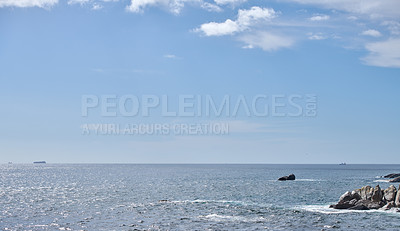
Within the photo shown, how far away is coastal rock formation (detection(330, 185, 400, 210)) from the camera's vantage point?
57.0 m

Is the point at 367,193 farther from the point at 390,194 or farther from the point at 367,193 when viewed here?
the point at 390,194

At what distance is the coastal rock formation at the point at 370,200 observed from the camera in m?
57.0

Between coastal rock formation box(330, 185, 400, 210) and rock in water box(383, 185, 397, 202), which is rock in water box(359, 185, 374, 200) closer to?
coastal rock formation box(330, 185, 400, 210)

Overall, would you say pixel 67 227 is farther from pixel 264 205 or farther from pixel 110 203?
pixel 264 205

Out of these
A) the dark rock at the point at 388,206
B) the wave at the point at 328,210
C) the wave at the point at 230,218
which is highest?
the dark rock at the point at 388,206

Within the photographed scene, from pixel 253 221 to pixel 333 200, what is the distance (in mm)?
29228

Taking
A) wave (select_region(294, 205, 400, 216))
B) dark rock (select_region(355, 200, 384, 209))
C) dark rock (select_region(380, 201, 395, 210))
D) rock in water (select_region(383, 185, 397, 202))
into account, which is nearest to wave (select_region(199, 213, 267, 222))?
wave (select_region(294, 205, 400, 216))

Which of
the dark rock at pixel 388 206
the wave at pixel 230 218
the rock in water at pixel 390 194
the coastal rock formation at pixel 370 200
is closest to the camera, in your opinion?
the wave at pixel 230 218

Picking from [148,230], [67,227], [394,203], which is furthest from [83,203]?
[394,203]

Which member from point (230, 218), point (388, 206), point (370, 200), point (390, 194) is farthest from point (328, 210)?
point (230, 218)

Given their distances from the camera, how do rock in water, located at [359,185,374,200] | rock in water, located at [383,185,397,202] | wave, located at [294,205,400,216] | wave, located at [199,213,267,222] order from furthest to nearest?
rock in water, located at [359,185,374,200], rock in water, located at [383,185,397,202], wave, located at [294,205,400,216], wave, located at [199,213,267,222]

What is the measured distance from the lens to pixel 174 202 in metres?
67.1

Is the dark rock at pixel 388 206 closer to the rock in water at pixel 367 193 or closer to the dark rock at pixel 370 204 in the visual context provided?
the dark rock at pixel 370 204

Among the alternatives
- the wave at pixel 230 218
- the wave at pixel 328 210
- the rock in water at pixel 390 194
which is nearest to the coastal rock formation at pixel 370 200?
the rock in water at pixel 390 194
